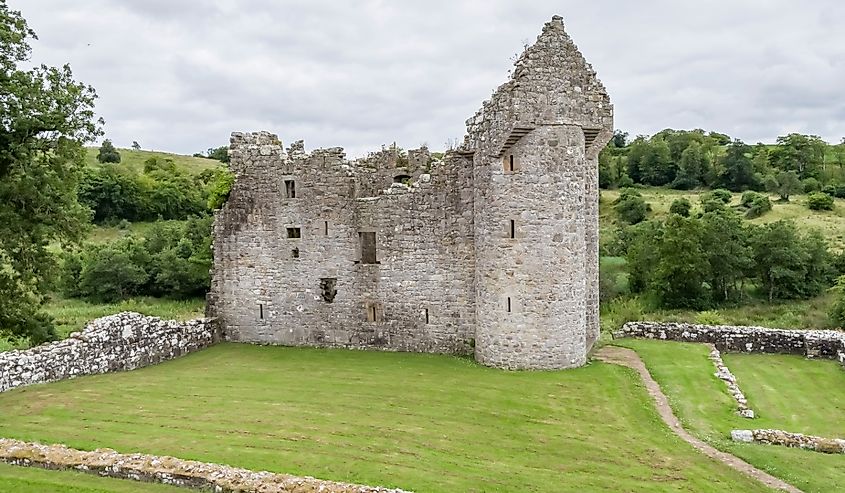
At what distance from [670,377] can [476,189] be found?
7593 millimetres

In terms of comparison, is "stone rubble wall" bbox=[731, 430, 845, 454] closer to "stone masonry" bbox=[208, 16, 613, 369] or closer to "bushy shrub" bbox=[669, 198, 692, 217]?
"stone masonry" bbox=[208, 16, 613, 369]

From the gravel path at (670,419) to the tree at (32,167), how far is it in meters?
16.7

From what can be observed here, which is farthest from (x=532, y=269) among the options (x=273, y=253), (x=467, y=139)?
(x=273, y=253)

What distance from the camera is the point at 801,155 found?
9306 centimetres

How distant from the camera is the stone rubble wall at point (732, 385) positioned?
58.1 ft

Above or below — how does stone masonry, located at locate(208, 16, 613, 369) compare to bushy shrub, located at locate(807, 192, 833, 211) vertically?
below

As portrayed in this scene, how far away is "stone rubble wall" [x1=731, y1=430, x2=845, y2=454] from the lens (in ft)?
49.2

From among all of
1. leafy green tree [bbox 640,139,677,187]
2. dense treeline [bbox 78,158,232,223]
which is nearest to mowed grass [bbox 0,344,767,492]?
dense treeline [bbox 78,158,232,223]

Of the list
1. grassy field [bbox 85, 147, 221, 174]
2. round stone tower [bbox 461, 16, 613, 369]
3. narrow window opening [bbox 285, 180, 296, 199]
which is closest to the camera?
round stone tower [bbox 461, 16, 613, 369]

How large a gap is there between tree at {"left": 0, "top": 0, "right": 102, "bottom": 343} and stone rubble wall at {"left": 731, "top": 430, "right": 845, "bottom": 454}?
1890 cm

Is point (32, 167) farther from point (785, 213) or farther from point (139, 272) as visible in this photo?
point (785, 213)

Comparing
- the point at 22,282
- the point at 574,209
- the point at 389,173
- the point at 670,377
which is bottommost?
the point at 670,377

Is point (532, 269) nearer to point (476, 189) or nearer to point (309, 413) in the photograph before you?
point (476, 189)

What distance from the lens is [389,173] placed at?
81.8 feet
